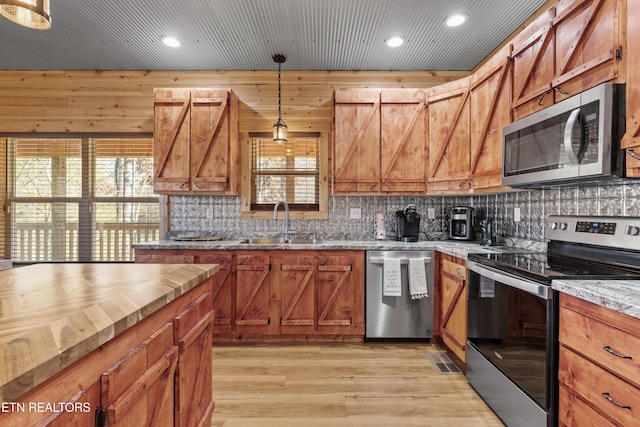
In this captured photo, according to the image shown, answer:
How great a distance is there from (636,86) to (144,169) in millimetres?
4308

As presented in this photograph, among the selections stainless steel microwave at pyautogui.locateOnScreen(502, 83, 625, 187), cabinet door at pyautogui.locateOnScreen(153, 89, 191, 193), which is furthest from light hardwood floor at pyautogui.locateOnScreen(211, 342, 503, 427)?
cabinet door at pyautogui.locateOnScreen(153, 89, 191, 193)

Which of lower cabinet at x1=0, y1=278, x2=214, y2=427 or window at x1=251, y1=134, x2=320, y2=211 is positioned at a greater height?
window at x1=251, y1=134, x2=320, y2=211

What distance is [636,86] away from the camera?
1.51 metres

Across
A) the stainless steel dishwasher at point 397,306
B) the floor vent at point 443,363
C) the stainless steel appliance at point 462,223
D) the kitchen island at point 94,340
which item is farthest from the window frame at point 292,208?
the kitchen island at point 94,340

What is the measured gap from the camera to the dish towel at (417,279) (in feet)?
9.98

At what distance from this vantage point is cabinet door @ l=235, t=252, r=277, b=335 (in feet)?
10.3

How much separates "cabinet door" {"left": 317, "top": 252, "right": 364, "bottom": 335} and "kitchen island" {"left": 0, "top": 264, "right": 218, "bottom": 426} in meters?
1.56

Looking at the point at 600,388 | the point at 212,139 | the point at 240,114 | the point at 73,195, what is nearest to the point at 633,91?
the point at 600,388

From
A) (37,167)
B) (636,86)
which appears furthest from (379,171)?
(37,167)

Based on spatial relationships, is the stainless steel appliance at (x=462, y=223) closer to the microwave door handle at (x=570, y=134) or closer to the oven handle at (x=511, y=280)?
Answer: the oven handle at (x=511, y=280)

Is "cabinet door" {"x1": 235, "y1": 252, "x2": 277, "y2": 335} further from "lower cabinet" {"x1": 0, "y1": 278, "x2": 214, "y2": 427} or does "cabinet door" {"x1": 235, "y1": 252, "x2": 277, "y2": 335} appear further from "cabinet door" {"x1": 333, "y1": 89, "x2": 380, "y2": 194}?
"lower cabinet" {"x1": 0, "y1": 278, "x2": 214, "y2": 427}

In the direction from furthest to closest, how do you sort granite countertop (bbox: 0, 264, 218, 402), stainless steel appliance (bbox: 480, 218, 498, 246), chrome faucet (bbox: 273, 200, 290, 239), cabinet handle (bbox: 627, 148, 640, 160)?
chrome faucet (bbox: 273, 200, 290, 239) → stainless steel appliance (bbox: 480, 218, 498, 246) → cabinet handle (bbox: 627, 148, 640, 160) → granite countertop (bbox: 0, 264, 218, 402)

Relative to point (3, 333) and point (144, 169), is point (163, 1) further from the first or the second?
point (3, 333)

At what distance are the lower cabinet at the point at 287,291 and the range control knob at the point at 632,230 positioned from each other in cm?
190
